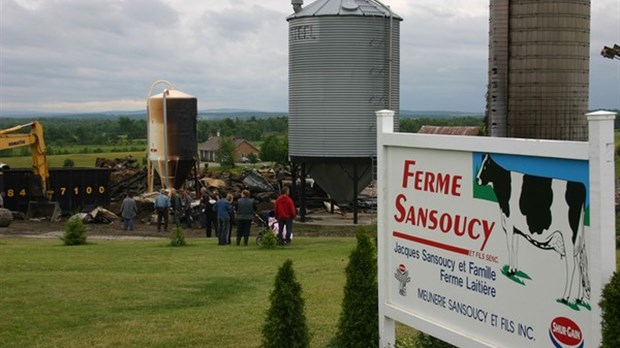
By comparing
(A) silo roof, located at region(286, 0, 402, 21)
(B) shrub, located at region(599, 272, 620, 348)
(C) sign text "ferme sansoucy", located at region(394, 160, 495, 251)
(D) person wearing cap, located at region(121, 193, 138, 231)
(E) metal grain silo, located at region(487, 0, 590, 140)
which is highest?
(A) silo roof, located at region(286, 0, 402, 21)

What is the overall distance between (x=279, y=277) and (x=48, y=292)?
6.46 metres

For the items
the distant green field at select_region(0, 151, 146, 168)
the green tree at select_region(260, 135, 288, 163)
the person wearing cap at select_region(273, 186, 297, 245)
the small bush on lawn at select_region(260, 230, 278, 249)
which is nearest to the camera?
the small bush on lawn at select_region(260, 230, 278, 249)

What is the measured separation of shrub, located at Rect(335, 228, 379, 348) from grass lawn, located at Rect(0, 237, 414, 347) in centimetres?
195

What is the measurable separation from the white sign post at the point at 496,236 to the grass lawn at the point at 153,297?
122 inches

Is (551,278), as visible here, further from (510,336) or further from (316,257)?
(316,257)

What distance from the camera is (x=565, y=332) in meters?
5.22

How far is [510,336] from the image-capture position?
566 centimetres

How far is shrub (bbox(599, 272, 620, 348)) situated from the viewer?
479cm

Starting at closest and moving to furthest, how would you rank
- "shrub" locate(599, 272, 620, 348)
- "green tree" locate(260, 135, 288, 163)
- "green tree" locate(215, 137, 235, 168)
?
"shrub" locate(599, 272, 620, 348) < "green tree" locate(215, 137, 235, 168) < "green tree" locate(260, 135, 288, 163)

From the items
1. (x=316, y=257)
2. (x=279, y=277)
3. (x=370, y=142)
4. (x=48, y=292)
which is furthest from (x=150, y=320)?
(x=370, y=142)

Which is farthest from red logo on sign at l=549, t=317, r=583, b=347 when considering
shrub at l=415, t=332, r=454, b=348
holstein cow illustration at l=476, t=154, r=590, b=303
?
shrub at l=415, t=332, r=454, b=348

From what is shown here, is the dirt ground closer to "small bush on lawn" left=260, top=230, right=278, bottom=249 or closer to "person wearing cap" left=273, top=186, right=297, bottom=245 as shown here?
"person wearing cap" left=273, top=186, right=297, bottom=245

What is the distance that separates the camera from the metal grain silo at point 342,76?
35875 millimetres

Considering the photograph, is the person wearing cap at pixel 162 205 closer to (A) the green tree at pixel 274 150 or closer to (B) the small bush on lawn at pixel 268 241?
(B) the small bush on lawn at pixel 268 241
